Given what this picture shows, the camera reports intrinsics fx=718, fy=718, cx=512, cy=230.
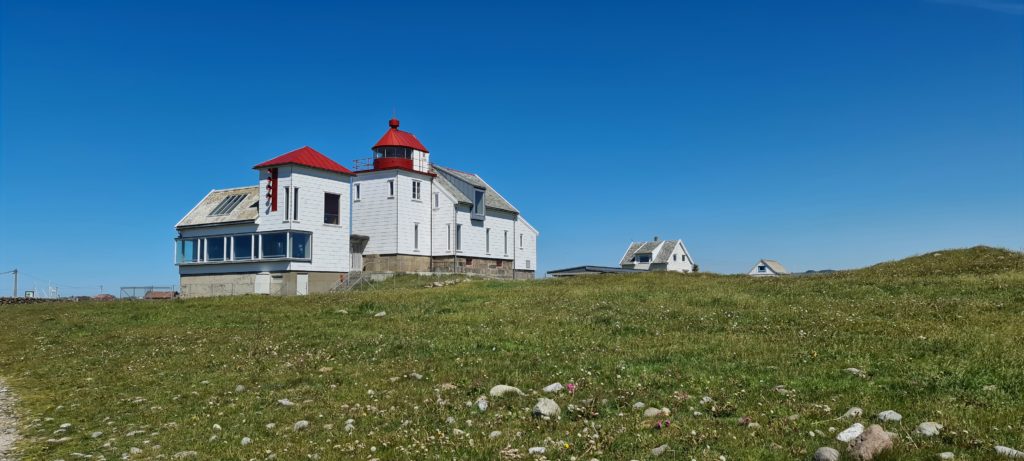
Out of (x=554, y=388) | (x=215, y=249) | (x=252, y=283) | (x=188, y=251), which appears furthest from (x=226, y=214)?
(x=554, y=388)

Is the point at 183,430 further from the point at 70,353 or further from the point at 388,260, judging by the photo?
the point at 388,260

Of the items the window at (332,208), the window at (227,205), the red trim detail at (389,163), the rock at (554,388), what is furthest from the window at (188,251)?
the rock at (554,388)

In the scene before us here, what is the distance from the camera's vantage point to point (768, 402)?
11430 mm

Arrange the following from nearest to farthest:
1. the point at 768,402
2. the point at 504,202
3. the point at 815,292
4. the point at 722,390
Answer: the point at 768,402
the point at 722,390
the point at 815,292
the point at 504,202

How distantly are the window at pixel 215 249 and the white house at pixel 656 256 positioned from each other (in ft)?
231

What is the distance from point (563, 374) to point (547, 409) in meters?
3.12

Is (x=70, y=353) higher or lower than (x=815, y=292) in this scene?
lower

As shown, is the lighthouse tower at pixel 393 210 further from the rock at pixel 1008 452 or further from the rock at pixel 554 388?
the rock at pixel 1008 452

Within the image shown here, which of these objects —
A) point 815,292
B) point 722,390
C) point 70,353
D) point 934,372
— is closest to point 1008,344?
point 934,372

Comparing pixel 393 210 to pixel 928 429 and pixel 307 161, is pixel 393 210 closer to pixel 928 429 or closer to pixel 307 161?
pixel 307 161

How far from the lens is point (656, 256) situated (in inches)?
4631

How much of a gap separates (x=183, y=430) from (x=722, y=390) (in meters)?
9.58

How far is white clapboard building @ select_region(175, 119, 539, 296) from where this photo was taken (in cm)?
6100

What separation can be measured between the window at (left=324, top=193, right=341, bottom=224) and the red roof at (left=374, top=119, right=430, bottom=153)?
31.6ft
